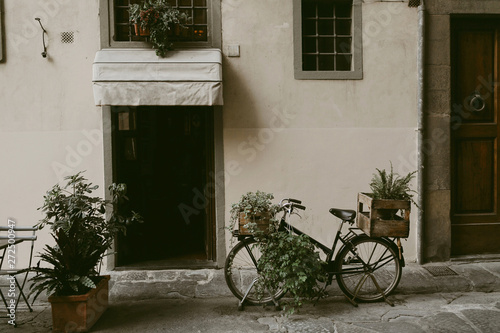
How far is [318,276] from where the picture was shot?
494cm

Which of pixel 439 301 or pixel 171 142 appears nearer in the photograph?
pixel 439 301

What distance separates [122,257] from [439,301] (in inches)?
164

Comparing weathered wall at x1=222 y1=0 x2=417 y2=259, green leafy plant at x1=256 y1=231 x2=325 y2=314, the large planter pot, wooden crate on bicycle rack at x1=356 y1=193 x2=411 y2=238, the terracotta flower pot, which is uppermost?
the terracotta flower pot

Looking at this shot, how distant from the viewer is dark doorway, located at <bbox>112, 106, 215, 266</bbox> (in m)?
6.76

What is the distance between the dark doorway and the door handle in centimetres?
371

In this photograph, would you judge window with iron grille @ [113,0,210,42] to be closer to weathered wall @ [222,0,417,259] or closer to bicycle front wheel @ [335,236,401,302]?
weathered wall @ [222,0,417,259]

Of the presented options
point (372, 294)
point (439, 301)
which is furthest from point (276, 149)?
point (439, 301)

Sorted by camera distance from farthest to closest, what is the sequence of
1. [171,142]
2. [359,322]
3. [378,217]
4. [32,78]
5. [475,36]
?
1. [171,142]
2. [475,36]
3. [32,78]
4. [378,217]
5. [359,322]

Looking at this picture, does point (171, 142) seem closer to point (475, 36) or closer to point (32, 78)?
point (32, 78)

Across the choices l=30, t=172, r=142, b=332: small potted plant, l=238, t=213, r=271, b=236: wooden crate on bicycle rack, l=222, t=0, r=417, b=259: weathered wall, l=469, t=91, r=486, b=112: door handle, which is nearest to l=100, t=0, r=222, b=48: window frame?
l=222, t=0, r=417, b=259: weathered wall

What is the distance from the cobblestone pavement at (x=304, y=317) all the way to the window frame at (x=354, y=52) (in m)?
2.94

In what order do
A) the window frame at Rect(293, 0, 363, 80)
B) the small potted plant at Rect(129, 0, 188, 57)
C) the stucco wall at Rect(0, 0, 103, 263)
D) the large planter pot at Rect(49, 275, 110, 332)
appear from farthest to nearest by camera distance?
the window frame at Rect(293, 0, 363, 80)
the stucco wall at Rect(0, 0, 103, 263)
the small potted plant at Rect(129, 0, 188, 57)
the large planter pot at Rect(49, 275, 110, 332)

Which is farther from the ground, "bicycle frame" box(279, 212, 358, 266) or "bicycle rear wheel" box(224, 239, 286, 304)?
"bicycle frame" box(279, 212, 358, 266)

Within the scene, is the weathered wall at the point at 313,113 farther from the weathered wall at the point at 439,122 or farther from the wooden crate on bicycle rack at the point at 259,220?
the wooden crate on bicycle rack at the point at 259,220
